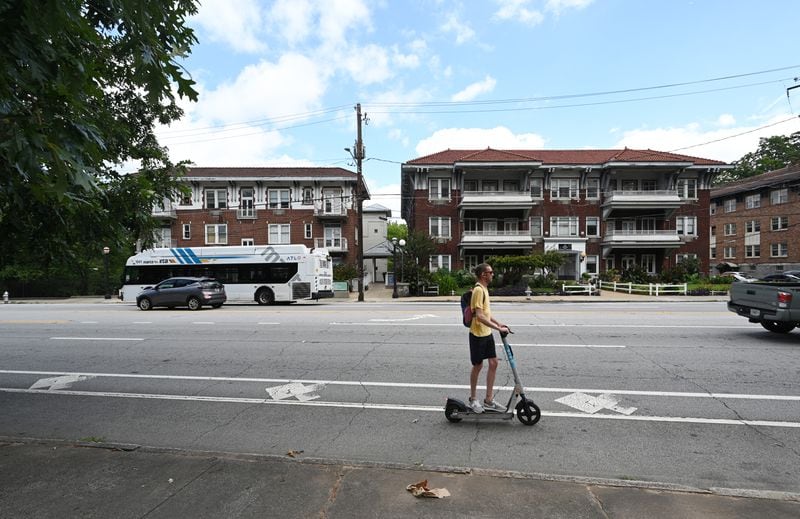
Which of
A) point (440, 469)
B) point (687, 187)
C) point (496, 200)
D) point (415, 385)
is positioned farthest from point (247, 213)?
point (440, 469)

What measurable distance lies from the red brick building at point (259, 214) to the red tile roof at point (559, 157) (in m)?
8.43

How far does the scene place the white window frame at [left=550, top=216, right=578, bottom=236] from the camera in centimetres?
3900

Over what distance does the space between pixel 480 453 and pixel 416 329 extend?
758cm

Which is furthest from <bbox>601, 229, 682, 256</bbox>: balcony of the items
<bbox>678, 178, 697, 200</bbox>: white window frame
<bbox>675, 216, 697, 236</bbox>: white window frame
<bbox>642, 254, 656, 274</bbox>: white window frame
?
<bbox>678, 178, 697, 200</bbox>: white window frame

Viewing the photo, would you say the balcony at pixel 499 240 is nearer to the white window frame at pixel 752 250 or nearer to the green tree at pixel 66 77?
the white window frame at pixel 752 250

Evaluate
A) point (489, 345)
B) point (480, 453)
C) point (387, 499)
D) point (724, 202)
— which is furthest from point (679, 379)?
point (724, 202)

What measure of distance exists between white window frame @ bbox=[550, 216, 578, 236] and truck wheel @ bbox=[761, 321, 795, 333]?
28.3m

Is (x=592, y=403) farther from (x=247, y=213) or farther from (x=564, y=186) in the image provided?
(x=247, y=213)

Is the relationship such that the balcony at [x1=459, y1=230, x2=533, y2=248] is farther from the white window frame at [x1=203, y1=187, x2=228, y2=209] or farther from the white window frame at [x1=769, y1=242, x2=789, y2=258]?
the white window frame at [x1=769, y1=242, x2=789, y2=258]

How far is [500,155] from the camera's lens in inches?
1506

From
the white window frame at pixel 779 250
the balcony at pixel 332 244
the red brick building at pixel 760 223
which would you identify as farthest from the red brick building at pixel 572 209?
the white window frame at pixel 779 250

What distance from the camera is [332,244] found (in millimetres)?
41375

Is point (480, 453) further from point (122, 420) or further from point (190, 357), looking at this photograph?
point (190, 357)

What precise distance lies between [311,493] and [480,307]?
2.53m
